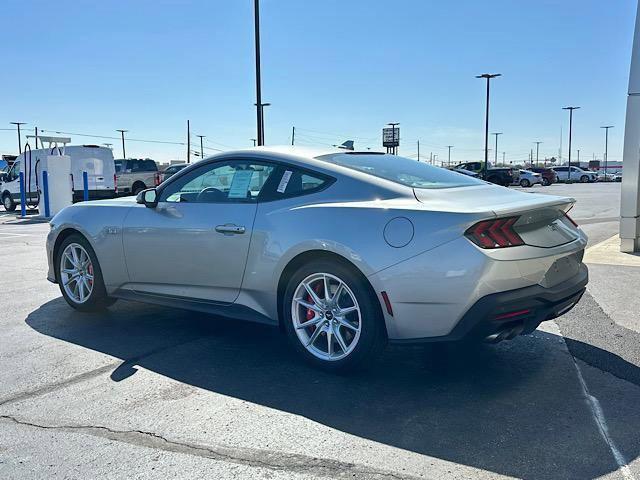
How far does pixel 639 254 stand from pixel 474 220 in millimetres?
6811

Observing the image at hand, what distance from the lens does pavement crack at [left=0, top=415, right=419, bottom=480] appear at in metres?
2.77

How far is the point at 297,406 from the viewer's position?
3531 mm

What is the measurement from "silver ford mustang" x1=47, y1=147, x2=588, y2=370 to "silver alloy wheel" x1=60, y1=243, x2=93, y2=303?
15.6 inches

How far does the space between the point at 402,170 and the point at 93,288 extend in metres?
3.06

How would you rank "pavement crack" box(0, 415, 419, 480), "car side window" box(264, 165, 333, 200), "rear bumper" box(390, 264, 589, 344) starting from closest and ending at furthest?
"pavement crack" box(0, 415, 419, 480) → "rear bumper" box(390, 264, 589, 344) → "car side window" box(264, 165, 333, 200)

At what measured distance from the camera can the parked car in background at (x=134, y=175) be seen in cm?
2923

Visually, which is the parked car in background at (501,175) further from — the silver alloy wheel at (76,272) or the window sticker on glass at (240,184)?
the window sticker on glass at (240,184)

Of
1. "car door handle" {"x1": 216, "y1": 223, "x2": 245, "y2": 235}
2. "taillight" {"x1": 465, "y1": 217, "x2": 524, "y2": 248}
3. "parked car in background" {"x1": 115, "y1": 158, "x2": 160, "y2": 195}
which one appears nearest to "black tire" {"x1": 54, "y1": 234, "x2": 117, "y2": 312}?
"car door handle" {"x1": 216, "y1": 223, "x2": 245, "y2": 235}

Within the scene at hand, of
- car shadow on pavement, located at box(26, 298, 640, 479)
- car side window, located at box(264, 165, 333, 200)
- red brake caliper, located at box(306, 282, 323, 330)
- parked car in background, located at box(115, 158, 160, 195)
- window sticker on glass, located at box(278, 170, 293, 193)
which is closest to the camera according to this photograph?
car shadow on pavement, located at box(26, 298, 640, 479)

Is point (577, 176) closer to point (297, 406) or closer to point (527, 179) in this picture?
point (527, 179)

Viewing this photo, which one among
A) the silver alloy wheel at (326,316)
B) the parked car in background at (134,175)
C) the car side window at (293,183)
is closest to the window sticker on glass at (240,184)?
the car side window at (293,183)

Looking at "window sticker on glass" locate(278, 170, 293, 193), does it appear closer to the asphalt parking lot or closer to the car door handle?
the car door handle

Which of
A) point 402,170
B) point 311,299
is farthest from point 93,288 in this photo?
point 402,170

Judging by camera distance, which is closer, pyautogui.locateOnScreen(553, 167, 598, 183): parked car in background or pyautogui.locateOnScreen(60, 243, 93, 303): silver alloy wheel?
pyautogui.locateOnScreen(60, 243, 93, 303): silver alloy wheel
